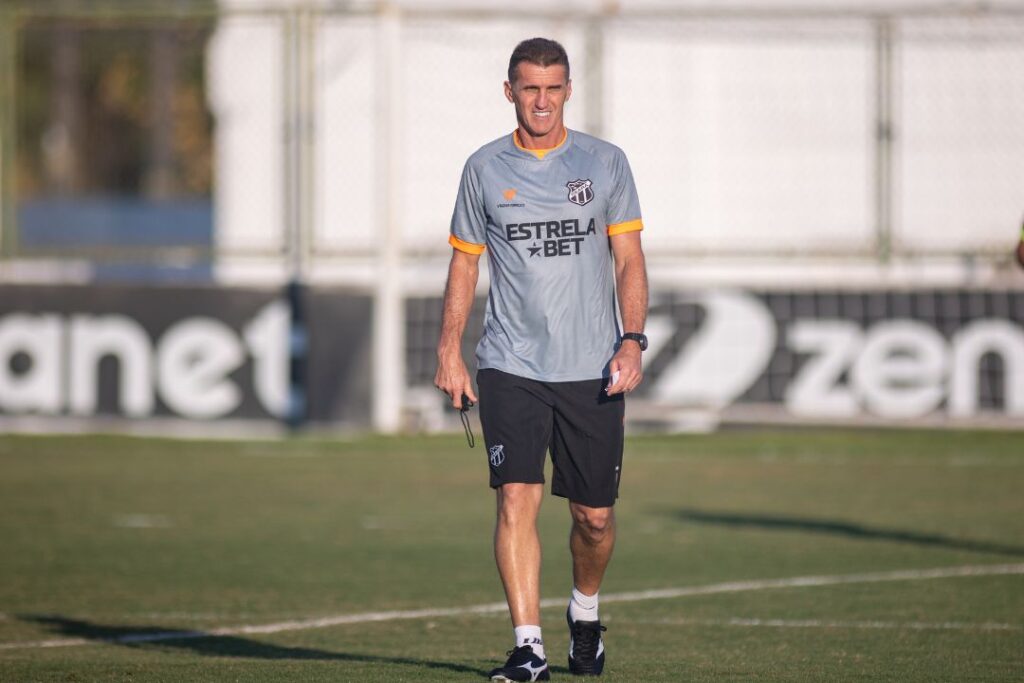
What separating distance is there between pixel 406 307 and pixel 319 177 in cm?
308

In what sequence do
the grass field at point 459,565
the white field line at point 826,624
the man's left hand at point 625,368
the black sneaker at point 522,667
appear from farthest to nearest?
the white field line at point 826,624 → the grass field at point 459,565 → the man's left hand at point 625,368 → the black sneaker at point 522,667

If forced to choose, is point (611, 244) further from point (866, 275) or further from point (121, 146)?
point (121, 146)

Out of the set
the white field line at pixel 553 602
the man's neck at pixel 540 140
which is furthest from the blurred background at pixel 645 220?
the man's neck at pixel 540 140

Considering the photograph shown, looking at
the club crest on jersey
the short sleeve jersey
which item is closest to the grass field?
the short sleeve jersey

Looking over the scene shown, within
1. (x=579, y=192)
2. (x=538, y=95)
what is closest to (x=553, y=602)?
(x=579, y=192)

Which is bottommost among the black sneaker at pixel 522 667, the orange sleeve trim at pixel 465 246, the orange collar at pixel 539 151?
the black sneaker at pixel 522 667

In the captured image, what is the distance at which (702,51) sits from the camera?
21438 millimetres

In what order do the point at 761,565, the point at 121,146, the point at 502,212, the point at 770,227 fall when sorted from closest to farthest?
the point at 502,212, the point at 761,565, the point at 770,227, the point at 121,146

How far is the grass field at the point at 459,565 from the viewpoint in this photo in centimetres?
770

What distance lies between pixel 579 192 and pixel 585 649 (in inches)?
66.8

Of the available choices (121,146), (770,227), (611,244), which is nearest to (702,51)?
(770,227)

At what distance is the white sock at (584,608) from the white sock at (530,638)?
28 cm

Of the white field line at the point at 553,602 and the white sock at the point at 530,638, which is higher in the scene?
the white sock at the point at 530,638

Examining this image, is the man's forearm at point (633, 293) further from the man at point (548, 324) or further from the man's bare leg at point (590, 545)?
the man's bare leg at point (590, 545)
